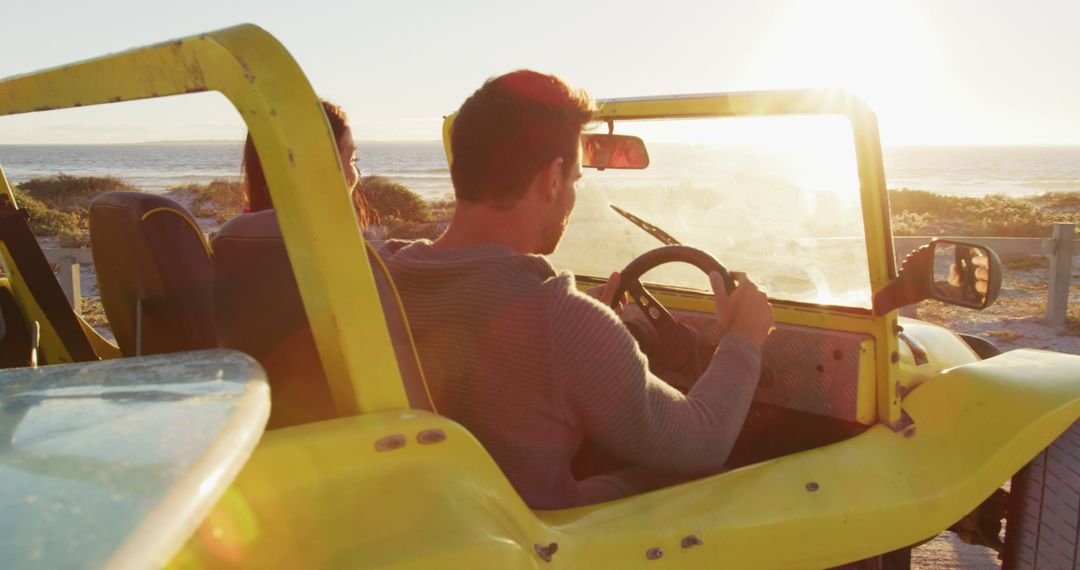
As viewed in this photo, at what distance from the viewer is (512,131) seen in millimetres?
1913

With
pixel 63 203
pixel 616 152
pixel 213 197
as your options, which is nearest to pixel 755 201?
pixel 616 152

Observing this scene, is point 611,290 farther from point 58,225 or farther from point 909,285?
point 58,225

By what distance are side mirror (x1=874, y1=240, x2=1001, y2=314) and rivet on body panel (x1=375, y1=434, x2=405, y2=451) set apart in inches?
56.2

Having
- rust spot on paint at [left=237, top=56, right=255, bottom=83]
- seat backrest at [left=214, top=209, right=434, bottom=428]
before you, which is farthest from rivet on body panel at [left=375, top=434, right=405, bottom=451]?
seat backrest at [left=214, top=209, right=434, bottom=428]

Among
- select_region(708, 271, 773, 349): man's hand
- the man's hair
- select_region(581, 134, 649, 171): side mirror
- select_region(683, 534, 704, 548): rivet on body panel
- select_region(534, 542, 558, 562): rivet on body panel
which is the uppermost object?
the man's hair

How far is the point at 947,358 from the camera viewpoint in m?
3.21

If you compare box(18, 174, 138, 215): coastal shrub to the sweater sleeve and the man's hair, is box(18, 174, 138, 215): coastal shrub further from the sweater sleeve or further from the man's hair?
the sweater sleeve

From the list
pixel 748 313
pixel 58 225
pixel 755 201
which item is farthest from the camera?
pixel 58 225

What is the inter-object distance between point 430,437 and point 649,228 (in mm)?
1786

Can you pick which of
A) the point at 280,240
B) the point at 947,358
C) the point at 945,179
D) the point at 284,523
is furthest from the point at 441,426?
the point at 945,179

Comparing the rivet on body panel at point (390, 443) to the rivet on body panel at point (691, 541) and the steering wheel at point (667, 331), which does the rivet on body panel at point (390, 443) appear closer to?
the rivet on body panel at point (691, 541)

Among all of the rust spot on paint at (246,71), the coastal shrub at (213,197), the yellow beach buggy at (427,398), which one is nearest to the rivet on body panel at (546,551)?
the yellow beach buggy at (427,398)

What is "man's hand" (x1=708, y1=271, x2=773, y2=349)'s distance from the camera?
2170 mm

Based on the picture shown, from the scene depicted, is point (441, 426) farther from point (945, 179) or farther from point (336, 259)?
point (945, 179)
